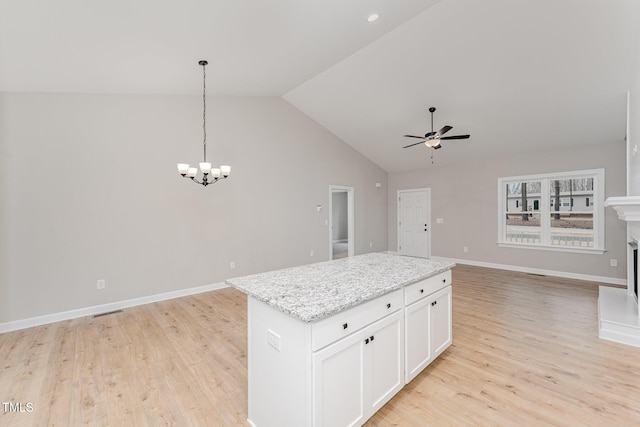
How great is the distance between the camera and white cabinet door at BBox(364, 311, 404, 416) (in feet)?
5.61

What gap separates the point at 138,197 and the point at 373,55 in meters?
3.92

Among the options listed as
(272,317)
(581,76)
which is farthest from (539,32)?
(272,317)

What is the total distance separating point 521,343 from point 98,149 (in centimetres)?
552

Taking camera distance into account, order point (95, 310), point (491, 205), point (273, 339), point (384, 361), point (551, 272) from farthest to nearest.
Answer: point (491, 205) → point (551, 272) → point (95, 310) → point (384, 361) → point (273, 339)

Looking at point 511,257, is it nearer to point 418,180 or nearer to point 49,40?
point 418,180

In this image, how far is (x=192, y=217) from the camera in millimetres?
4527

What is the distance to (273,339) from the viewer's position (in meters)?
1.57

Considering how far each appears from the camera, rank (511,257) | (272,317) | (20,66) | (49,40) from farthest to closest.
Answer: (511,257), (20,66), (49,40), (272,317)

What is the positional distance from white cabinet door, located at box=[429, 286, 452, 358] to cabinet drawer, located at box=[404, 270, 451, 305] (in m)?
0.06

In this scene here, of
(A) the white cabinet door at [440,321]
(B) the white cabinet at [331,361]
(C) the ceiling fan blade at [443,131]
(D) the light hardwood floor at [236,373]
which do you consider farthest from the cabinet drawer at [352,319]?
(C) the ceiling fan blade at [443,131]

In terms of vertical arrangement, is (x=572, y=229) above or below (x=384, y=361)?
above

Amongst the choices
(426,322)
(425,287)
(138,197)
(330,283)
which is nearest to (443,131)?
(425,287)

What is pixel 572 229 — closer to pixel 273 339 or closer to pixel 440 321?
pixel 440 321

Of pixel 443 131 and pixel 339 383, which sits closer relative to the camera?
pixel 339 383
